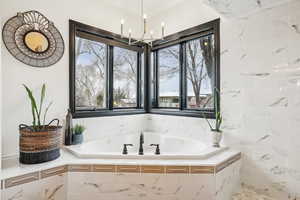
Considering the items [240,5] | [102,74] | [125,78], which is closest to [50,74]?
[102,74]

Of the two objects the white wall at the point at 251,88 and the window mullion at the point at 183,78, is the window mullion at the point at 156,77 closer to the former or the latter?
the window mullion at the point at 183,78

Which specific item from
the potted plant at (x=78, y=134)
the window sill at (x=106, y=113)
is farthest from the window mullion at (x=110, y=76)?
the potted plant at (x=78, y=134)

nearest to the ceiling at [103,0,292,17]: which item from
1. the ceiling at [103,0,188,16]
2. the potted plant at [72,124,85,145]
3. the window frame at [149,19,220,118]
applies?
the ceiling at [103,0,188,16]

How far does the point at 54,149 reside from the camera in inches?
67.1

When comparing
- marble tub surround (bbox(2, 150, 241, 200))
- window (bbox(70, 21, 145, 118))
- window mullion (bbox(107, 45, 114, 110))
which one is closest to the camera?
marble tub surround (bbox(2, 150, 241, 200))

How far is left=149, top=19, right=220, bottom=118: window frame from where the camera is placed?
7.45ft

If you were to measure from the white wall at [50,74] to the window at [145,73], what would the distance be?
11 cm

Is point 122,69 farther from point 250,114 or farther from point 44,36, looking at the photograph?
point 250,114

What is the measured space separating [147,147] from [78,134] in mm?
1077

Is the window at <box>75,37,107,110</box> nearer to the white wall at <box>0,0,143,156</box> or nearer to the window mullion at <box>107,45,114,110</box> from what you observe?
the window mullion at <box>107,45,114,110</box>

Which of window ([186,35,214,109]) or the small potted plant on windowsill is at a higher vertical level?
window ([186,35,214,109])

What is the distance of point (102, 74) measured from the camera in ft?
8.94

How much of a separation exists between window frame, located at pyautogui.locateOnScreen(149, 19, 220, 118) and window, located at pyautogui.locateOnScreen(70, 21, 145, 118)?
0.85ft

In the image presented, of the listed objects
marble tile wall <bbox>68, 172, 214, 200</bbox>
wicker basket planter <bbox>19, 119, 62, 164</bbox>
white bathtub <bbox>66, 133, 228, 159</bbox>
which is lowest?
marble tile wall <bbox>68, 172, 214, 200</bbox>
